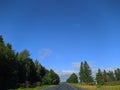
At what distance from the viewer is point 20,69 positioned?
8600 centimetres

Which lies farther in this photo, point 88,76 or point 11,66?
point 88,76

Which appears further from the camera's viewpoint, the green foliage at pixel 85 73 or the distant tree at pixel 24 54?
the green foliage at pixel 85 73

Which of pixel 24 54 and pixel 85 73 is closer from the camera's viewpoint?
pixel 24 54

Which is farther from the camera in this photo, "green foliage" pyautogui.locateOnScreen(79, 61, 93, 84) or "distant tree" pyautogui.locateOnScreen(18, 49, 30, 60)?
"green foliage" pyautogui.locateOnScreen(79, 61, 93, 84)

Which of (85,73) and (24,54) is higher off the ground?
(85,73)

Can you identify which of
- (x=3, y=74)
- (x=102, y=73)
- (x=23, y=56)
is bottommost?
(x=3, y=74)

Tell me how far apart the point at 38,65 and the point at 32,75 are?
22510mm

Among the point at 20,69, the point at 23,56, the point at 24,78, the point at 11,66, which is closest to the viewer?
Result: the point at 11,66

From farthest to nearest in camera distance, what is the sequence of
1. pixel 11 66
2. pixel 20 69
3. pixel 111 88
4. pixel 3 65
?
1. pixel 20 69
2. pixel 11 66
3. pixel 3 65
4. pixel 111 88

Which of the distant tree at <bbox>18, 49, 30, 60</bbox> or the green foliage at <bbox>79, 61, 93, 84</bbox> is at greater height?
the green foliage at <bbox>79, 61, 93, 84</bbox>

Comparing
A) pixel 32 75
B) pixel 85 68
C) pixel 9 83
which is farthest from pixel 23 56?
pixel 85 68

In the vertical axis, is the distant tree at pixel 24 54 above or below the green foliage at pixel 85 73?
below

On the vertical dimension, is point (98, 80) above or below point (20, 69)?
above

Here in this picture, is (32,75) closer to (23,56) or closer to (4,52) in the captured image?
(23,56)
